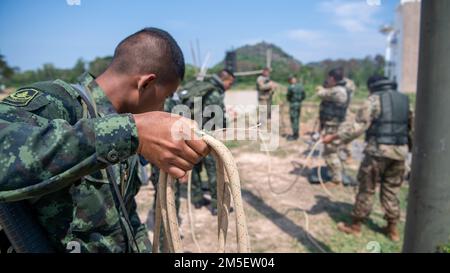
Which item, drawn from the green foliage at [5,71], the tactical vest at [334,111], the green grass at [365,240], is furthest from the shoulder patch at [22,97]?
the green foliage at [5,71]

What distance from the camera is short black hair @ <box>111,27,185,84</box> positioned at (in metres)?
1.55


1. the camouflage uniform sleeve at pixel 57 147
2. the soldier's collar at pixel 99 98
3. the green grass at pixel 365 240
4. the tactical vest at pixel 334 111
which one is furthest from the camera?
the tactical vest at pixel 334 111

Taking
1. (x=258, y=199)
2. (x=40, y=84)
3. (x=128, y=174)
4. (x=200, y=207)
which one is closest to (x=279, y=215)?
(x=258, y=199)

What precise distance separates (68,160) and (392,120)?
4.59 m

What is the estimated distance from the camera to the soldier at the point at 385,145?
459 cm

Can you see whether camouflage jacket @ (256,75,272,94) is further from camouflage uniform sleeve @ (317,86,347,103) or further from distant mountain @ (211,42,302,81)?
distant mountain @ (211,42,302,81)

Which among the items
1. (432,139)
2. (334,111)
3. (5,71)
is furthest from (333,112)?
(5,71)

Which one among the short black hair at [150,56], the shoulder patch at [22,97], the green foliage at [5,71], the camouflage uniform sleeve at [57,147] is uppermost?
the green foliage at [5,71]

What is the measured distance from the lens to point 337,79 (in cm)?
722

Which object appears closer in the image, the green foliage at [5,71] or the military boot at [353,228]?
the military boot at [353,228]

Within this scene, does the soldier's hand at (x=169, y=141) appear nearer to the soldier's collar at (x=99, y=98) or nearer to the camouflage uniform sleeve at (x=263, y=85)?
the soldier's collar at (x=99, y=98)

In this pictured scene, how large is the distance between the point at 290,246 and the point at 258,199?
69.2 inches

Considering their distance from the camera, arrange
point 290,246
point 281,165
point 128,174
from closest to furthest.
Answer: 1. point 128,174
2. point 290,246
3. point 281,165
